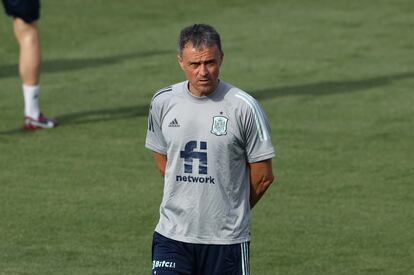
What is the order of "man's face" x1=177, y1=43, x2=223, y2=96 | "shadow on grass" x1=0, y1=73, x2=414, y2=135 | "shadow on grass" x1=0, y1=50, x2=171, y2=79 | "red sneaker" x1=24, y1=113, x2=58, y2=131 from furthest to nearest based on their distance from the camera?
"shadow on grass" x1=0, y1=50, x2=171, y2=79, "shadow on grass" x1=0, y1=73, x2=414, y2=135, "red sneaker" x1=24, y1=113, x2=58, y2=131, "man's face" x1=177, y1=43, x2=223, y2=96

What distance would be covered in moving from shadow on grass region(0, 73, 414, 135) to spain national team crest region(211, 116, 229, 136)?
752 centimetres

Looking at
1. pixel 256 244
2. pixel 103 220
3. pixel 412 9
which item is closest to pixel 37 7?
pixel 103 220

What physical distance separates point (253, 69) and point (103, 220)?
262 inches

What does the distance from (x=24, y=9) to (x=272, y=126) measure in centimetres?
303

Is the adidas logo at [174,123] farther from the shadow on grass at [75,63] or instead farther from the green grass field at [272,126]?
the shadow on grass at [75,63]

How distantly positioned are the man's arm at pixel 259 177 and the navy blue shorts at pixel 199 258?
0.99ft

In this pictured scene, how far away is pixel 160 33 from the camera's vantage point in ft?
65.5

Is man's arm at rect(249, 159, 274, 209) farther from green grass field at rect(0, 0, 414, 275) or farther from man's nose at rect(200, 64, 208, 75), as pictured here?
green grass field at rect(0, 0, 414, 275)

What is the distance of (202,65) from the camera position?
22.8ft

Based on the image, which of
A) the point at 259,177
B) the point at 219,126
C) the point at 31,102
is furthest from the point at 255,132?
the point at 31,102

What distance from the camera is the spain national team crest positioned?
704 centimetres

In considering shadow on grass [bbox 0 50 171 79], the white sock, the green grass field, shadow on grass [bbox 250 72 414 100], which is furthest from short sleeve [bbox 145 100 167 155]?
shadow on grass [bbox 0 50 171 79]

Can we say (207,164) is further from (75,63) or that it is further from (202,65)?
(75,63)

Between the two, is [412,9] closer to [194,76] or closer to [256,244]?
[256,244]
